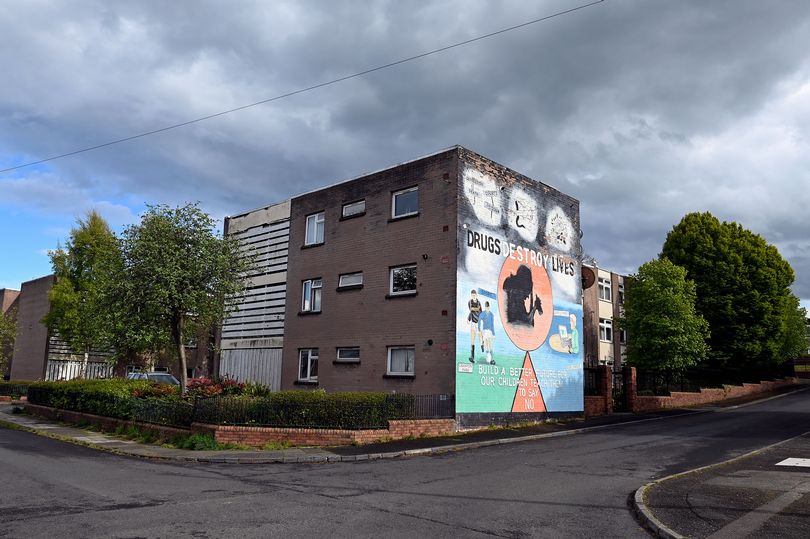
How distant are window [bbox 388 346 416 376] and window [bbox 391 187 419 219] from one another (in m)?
4.99

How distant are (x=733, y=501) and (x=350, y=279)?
1692cm

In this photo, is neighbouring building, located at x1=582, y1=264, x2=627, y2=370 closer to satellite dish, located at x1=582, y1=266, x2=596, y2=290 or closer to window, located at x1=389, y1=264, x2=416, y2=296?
satellite dish, located at x1=582, y1=266, x2=596, y2=290

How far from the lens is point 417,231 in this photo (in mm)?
21703

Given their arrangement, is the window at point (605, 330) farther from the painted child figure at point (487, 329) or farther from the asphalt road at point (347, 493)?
the asphalt road at point (347, 493)

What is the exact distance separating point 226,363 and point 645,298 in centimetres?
2284

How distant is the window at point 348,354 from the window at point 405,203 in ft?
17.6

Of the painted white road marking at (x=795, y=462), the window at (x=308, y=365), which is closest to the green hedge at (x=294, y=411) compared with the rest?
the window at (x=308, y=365)

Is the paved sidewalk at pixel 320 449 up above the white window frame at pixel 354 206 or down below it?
below

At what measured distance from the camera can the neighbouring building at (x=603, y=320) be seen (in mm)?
43188

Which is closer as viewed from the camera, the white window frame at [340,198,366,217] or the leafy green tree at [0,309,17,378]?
the white window frame at [340,198,366,217]

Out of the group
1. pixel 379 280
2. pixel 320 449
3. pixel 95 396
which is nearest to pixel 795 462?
pixel 320 449

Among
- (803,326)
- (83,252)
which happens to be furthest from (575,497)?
(803,326)

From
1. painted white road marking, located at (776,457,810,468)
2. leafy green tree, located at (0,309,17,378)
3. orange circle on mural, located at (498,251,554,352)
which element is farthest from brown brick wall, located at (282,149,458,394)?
leafy green tree, located at (0,309,17,378)

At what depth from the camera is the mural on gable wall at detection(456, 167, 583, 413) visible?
2055 cm
